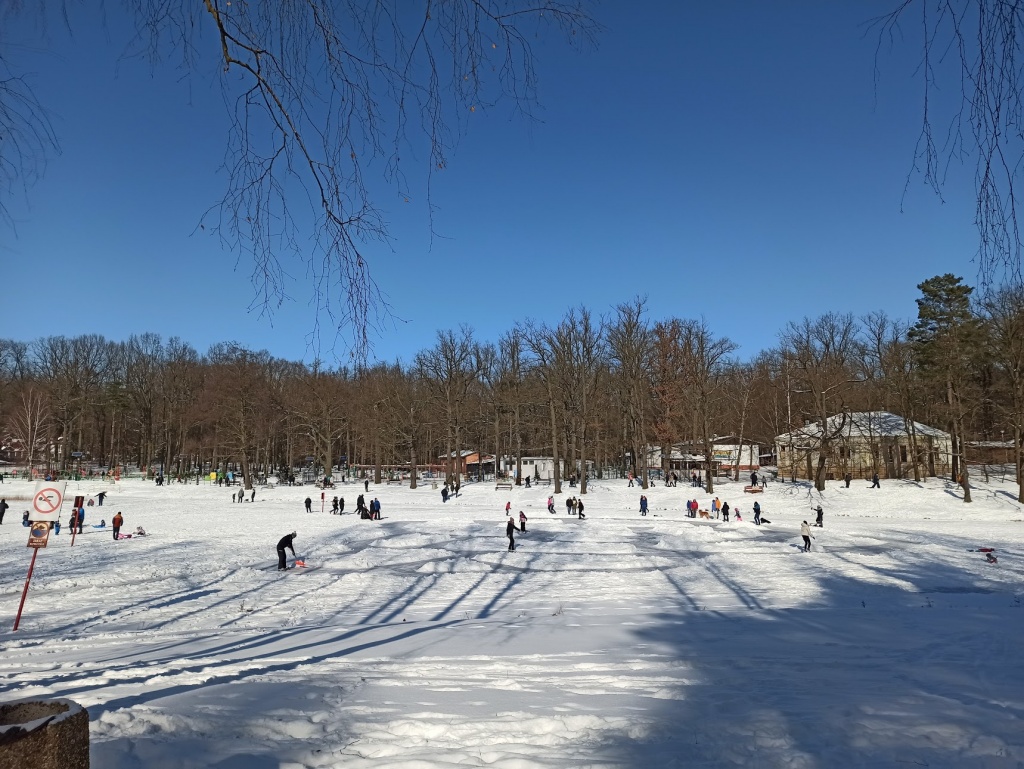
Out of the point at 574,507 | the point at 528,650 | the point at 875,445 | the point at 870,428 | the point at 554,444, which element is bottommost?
the point at 574,507

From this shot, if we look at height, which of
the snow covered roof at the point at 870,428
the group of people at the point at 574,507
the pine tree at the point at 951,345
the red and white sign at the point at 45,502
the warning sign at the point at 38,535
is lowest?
the group of people at the point at 574,507

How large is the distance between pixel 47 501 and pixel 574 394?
43220 mm

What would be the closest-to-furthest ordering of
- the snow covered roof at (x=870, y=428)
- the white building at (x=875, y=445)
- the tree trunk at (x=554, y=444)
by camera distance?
the tree trunk at (x=554, y=444)
the white building at (x=875, y=445)
the snow covered roof at (x=870, y=428)

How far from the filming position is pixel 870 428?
48.8 m

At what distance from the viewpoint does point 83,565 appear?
18.1 meters

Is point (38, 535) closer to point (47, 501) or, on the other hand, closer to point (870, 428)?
point (47, 501)

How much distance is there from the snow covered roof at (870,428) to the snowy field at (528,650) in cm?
2446

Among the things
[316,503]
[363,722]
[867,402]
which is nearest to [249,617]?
[363,722]

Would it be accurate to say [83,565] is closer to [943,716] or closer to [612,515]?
[943,716]

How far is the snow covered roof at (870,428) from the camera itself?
48.3 m

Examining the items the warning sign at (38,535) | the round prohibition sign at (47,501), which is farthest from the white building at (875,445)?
the warning sign at (38,535)

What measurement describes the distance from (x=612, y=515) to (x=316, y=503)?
803 inches

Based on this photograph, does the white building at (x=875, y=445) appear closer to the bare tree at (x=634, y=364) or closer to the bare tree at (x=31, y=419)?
the bare tree at (x=634, y=364)

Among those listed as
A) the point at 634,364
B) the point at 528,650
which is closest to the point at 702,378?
the point at 634,364
